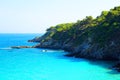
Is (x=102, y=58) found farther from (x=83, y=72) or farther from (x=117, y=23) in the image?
(x=83, y=72)

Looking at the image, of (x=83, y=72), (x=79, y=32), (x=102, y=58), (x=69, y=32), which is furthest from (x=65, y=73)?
(x=69, y=32)

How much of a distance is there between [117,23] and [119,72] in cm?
2197

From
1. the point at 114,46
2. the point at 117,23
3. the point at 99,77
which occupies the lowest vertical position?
the point at 99,77

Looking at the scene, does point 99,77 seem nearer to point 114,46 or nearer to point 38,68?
point 38,68

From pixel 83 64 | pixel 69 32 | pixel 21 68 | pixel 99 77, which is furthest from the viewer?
pixel 69 32

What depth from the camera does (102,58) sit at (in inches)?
2514

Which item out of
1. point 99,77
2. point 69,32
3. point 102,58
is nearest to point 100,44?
point 102,58

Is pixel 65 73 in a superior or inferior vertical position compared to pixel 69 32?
inferior

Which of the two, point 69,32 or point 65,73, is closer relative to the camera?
point 65,73

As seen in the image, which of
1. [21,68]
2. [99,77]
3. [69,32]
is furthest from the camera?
[69,32]

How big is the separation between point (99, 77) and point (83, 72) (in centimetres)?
540

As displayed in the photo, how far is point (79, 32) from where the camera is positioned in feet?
294

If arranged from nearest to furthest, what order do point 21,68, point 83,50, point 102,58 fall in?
point 21,68
point 102,58
point 83,50

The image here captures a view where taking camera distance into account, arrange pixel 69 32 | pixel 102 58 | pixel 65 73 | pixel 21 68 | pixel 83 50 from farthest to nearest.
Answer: pixel 69 32
pixel 83 50
pixel 102 58
pixel 21 68
pixel 65 73
